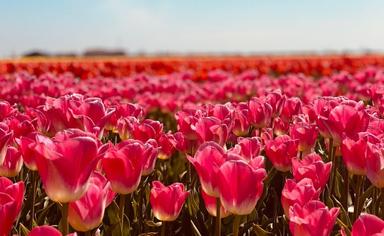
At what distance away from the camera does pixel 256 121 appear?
3629 mm

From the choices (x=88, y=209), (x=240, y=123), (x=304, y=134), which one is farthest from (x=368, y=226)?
(x=240, y=123)

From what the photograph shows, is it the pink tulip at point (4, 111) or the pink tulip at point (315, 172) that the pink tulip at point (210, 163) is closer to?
the pink tulip at point (315, 172)

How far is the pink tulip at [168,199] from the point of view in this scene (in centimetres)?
236

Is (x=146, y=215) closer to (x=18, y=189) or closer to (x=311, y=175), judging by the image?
(x=311, y=175)

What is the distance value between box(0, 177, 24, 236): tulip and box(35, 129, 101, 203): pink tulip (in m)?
0.09

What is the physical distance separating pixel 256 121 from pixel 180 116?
0.55 metres

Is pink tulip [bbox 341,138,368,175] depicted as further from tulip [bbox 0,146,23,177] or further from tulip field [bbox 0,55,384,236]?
tulip [bbox 0,146,23,177]

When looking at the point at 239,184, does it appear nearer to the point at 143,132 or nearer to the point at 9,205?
the point at 9,205

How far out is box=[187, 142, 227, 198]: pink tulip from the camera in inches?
80.3

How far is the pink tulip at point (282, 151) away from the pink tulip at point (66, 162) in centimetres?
125

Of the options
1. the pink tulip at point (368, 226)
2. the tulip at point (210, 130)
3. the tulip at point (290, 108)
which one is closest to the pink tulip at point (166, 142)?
the tulip at point (210, 130)

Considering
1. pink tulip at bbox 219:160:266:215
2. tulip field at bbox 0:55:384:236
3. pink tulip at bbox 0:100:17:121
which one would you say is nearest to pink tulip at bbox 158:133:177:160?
tulip field at bbox 0:55:384:236

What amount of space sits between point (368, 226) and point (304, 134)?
144cm

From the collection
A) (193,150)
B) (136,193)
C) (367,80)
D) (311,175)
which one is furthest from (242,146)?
(367,80)
